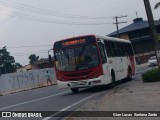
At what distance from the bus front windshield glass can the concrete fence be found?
24.2 meters

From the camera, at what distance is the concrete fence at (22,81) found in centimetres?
5000

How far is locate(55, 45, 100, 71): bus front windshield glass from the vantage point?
24.0 m

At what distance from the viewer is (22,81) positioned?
2064 inches

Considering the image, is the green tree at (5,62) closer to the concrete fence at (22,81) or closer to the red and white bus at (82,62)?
the concrete fence at (22,81)

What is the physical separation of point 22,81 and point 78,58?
2925 cm

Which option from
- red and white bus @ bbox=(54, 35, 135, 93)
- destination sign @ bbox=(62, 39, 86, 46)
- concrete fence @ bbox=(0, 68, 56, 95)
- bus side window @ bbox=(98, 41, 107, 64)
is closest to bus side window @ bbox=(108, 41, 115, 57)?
red and white bus @ bbox=(54, 35, 135, 93)

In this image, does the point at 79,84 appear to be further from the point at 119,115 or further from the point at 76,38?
the point at 119,115

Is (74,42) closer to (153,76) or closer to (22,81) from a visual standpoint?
(153,76)

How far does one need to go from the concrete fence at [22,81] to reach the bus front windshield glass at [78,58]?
24199 mm

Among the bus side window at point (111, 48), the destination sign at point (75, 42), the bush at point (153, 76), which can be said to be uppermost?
the destination sign at point (75, 42)

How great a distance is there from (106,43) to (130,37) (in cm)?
6552

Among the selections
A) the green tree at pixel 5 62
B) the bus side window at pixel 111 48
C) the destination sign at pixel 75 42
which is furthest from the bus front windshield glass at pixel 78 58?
the green tree at pixel 5 62

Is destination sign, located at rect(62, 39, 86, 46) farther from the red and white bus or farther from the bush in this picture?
the bush

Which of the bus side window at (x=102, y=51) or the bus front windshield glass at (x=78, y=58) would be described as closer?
the bus front windshield glass at (x=78, y=58)
